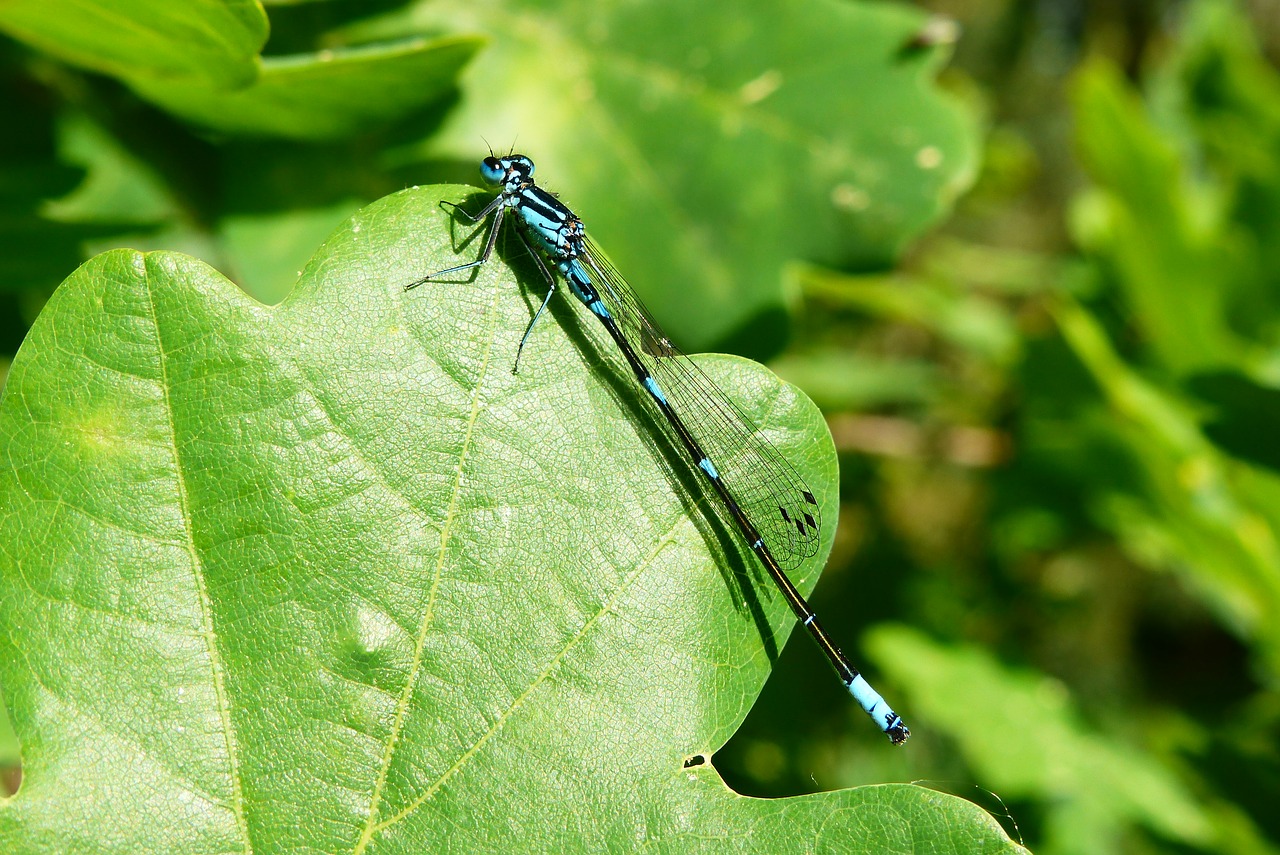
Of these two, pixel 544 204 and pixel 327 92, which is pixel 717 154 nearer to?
pixel 544 204

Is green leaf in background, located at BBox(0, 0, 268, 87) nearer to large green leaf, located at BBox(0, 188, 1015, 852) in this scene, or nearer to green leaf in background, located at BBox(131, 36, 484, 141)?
green leaf in background, located at BBox(131, 36, 484, 141)

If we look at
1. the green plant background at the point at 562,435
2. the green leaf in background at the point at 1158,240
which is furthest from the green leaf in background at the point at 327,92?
the green leaf in background at the point at 1158,240

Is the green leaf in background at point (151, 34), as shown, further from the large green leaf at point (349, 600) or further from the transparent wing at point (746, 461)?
the transparent wing at point (746, 461)

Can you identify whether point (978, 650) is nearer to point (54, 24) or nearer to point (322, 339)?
point (322, 339)

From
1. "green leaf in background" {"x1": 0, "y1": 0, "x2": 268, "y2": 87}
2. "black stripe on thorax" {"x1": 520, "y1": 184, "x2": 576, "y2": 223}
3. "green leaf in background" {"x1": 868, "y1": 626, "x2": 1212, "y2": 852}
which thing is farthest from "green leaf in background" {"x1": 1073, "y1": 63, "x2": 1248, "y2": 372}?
"green leaf in background" {"x1": 0, "y1": 0, "x2": 268, "y2": 87}

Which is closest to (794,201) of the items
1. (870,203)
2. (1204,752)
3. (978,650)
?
(870,203)

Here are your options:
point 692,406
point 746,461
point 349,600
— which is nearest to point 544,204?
point 692,406
